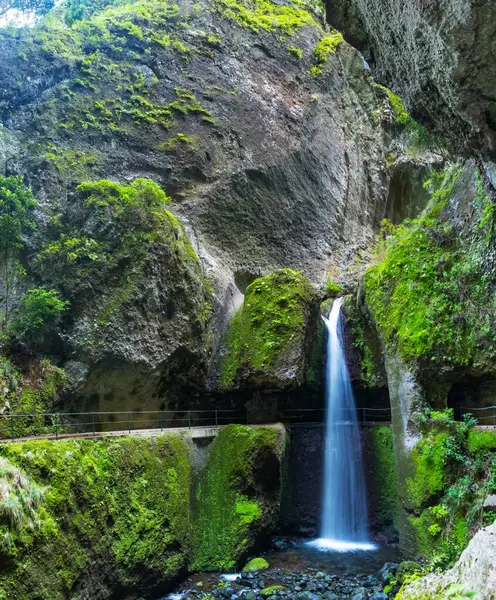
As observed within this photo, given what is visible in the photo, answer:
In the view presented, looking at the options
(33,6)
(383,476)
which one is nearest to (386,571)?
(383,476)

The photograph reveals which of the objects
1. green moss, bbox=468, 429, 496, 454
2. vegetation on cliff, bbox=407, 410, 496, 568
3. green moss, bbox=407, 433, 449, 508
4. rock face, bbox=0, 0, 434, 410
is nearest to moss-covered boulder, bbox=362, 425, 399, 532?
green moss, bbox=407, 433, 449, 508

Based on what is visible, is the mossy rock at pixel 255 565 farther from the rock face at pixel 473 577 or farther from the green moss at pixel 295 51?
the green moss at pixel 295 51

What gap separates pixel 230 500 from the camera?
11.4m

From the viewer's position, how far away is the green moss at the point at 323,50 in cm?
2450

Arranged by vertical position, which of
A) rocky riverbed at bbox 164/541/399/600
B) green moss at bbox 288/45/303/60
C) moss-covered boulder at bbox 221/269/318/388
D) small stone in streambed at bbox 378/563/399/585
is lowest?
rocky riverbed at bbox 164/541/399/600

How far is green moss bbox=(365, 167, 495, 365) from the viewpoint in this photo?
36.4 feet

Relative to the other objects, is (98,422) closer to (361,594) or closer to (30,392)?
(30,392)

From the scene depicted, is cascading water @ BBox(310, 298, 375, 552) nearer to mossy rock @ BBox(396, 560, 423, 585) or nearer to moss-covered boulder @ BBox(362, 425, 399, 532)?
moss-covered boulder @ BBox(362, 425, 399, 532)

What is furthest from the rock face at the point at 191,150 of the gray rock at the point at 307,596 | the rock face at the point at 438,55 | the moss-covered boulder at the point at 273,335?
the rock face at the point at 438,55

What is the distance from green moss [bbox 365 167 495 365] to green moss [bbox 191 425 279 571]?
4.35m

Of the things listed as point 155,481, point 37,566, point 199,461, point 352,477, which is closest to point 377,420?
point 352,477

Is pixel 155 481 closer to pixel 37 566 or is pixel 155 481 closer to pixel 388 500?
pixel 37 566

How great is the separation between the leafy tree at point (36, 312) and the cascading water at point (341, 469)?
915 cm

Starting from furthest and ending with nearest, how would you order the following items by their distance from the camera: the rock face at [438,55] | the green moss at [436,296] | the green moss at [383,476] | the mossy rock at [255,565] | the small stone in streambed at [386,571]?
the green moss at [383,476], the green moss at [436,296], the mossy rock at [255,565], the small stone in streambed at [386,571], the rock face at [438,55]
